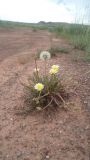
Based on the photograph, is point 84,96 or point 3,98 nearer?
point 84,96

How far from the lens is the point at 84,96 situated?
3.31 m

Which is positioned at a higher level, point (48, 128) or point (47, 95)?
point (47, 95)

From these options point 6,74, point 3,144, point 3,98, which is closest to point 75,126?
point 3,144

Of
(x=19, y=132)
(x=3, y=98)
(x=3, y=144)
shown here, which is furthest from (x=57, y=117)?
(x=3, y=98)

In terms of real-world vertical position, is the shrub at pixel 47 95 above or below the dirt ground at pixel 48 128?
above

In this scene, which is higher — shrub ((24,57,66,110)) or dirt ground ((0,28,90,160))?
shrub ((24,57,66,110))

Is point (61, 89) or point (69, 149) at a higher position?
point (61, 89)

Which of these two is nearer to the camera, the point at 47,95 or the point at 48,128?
the point at 48,128

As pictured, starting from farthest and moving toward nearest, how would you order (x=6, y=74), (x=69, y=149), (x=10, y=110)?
(x=6, y=74) < (x=10, y=110) < (x=69, y=149)

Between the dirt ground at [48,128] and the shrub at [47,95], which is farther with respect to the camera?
the shrub at [47,95]

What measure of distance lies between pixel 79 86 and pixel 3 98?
1.05m

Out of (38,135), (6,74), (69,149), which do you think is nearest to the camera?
(69,149)

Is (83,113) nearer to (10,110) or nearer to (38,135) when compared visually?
(38,135)

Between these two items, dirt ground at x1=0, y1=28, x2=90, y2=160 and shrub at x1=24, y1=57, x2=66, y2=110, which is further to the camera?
shrub at x1=24, y1=57, x2=66, y2=110
